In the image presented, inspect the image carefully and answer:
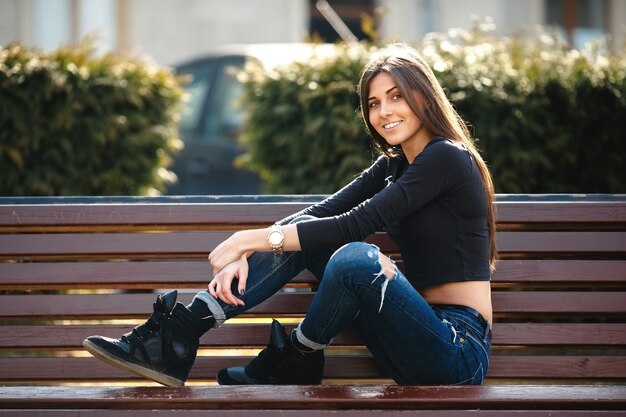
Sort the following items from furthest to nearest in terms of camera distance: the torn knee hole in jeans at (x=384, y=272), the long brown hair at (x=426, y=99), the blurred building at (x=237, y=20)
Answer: the blurred building at (x=237, y=20)
the long brown hair at (x=426, y=99)
the torn knee hole in jeans at (x=384, y=272)

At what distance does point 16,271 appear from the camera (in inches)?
132

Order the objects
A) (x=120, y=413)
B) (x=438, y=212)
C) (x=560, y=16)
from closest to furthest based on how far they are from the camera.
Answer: (x=120, y=413) → (x=438, y=212) → (x=560, y=16)

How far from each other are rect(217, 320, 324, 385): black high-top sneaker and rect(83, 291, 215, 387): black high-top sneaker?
0.77 ft

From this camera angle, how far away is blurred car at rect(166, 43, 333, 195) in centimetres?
743

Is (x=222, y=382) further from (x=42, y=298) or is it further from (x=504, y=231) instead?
(x=504, y=231)

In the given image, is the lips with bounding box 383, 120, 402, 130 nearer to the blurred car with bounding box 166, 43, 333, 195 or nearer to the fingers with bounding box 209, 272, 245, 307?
the fingers with bounding box 209, 272, 245, 307

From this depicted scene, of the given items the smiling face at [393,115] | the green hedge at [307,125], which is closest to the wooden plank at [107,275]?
the smiling face at [393,115]

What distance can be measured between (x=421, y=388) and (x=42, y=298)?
1.52m

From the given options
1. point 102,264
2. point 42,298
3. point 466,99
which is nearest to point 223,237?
point 102,264

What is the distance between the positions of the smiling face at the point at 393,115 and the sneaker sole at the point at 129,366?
113 cm

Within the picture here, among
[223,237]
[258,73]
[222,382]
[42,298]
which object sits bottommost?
[222,382]

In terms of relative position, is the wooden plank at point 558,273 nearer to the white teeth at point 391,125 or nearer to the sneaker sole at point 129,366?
the white teeth at point 391,125

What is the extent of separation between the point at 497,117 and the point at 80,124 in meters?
2.43

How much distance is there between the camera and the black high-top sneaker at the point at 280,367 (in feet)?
9.94
